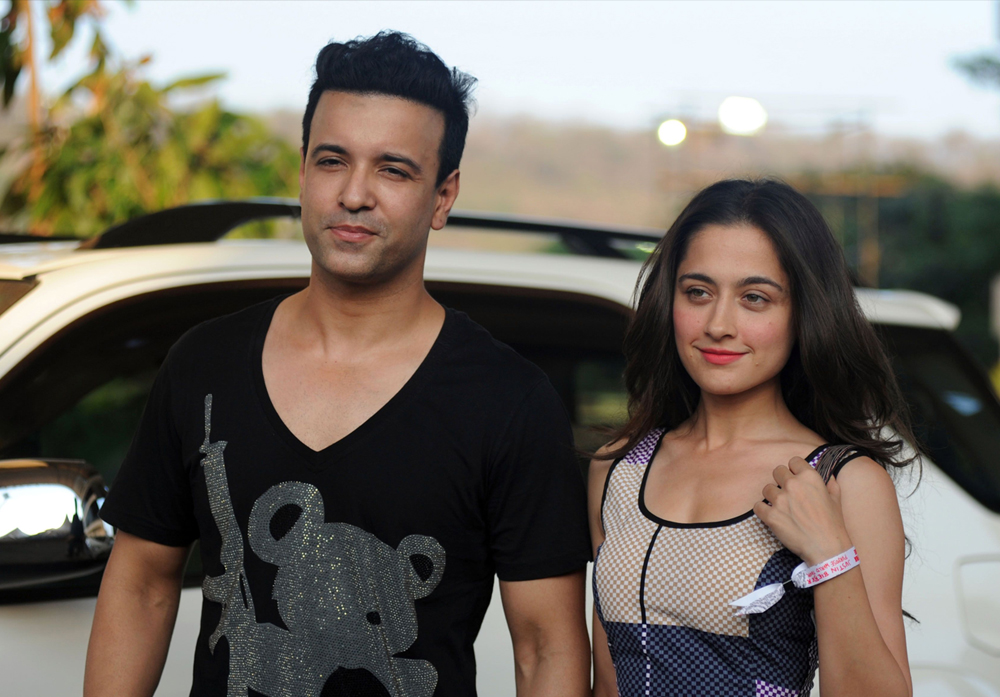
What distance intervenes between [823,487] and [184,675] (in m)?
1.40

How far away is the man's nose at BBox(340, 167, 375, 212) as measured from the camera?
1.82 meters

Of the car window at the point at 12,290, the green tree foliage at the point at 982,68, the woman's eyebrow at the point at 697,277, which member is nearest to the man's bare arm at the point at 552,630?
the woman's eyebrow at the point at 697,277

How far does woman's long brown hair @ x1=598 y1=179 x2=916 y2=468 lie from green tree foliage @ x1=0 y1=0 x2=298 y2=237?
3735 millimetres

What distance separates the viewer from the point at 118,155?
5.07 metres

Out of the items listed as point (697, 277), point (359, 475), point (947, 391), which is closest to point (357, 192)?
point (359, 475)

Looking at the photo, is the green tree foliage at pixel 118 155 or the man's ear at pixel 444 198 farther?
the green tree foliage at pixel 118 155

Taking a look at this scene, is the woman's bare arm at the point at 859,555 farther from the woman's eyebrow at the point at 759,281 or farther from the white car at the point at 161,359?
the white car at the point at 161,359

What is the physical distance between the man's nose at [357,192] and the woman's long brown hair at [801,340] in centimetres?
57

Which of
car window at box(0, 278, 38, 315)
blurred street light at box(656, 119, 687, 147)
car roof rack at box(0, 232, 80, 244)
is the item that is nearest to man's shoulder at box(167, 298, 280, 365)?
car window at box(0, 278, 38, 315)

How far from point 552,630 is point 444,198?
0.84 m

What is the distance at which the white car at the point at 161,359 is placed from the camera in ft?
6.61

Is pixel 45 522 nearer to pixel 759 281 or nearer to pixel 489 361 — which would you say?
pixel 489 361

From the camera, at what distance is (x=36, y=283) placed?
2.22 m

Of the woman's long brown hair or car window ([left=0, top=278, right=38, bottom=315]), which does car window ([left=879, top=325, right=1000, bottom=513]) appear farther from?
car window ([left=0, top=278, right=38, bottom=315])
